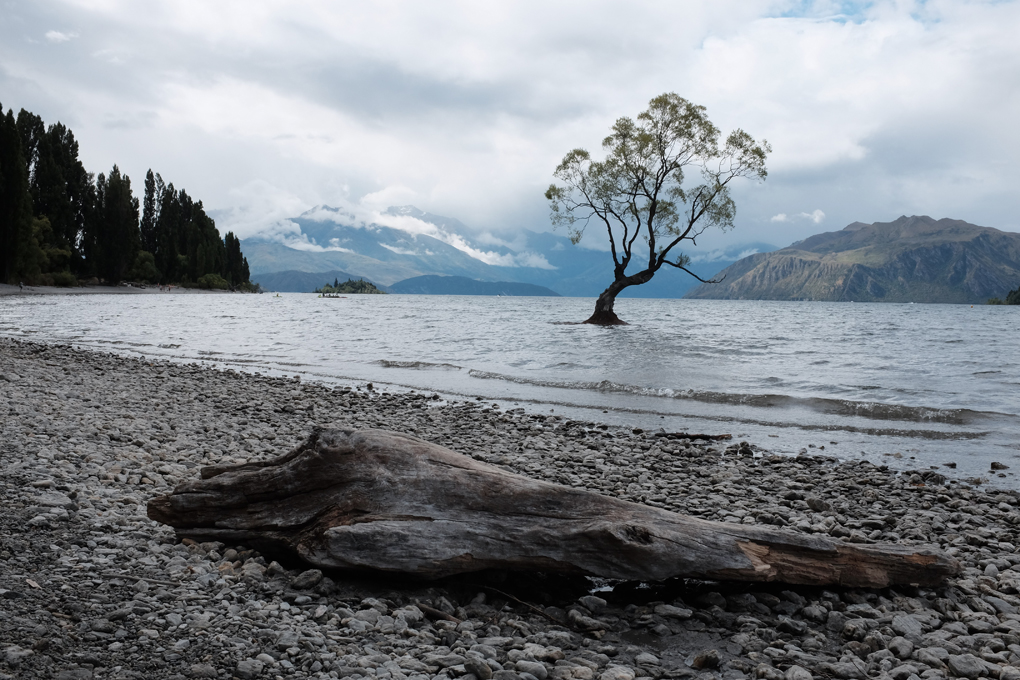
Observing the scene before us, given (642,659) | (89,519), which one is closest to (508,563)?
(642,659)

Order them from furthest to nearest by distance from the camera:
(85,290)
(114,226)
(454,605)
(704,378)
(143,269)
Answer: (143,269), (114,226), (85,290), (704,378), (454,605)

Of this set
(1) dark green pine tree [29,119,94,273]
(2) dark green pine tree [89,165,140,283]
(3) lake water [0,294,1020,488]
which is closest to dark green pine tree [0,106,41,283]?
(1) dark green pine tree [29,119,94,273]

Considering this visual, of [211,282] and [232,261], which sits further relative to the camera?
[232,261]

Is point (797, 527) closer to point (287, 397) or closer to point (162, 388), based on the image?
point (287, 397)

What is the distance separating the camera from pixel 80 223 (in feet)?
338

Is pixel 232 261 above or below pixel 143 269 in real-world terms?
above

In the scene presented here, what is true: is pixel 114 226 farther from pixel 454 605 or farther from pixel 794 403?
pixel 454 605

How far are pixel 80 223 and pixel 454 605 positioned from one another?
4774 inches

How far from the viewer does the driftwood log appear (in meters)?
5.19

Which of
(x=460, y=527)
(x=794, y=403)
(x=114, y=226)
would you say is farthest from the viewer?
(x=114, y=226)

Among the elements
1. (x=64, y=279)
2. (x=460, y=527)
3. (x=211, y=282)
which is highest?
(x=211, y=282)

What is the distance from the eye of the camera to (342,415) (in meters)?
13.8

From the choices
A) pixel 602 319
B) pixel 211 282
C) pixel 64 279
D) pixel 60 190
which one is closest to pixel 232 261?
pixel 211 282

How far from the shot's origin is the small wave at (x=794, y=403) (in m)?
15.0
